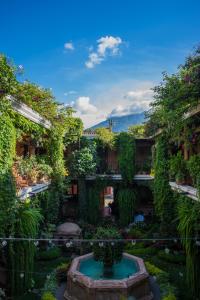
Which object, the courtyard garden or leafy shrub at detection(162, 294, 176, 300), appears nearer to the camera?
the courtyard garden

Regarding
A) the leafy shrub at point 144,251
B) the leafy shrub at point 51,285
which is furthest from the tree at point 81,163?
the leafy shrub at point 51,285

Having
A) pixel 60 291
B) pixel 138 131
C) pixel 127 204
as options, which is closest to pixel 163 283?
pixel 60 291

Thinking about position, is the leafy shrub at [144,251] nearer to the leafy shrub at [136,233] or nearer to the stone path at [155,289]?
the leafy shrub at [136,233]

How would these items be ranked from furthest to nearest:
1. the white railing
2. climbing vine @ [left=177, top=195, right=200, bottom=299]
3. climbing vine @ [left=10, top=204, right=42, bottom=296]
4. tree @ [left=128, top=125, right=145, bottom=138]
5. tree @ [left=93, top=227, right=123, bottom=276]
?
tree @ [left=128, top=125, right=145, bottom=138]
tree @ [left=93, top=227, right=123, bottom=276]
the white railing
climbing vine @ [left=10, top=204, right=42, bottom=296]
climbing vine @ [left=177, top=195, right=200, bottom=299]

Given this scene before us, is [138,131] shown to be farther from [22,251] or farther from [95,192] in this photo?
[22,251]

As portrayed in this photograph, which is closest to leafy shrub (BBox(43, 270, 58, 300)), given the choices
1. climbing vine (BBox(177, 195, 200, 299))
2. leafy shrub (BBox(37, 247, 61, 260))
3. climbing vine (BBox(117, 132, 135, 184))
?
leafy shrub (BBox(37, 247, 61, 260))

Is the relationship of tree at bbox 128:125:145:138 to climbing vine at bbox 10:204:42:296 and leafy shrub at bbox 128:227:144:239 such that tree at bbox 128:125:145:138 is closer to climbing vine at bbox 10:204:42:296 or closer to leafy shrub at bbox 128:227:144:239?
leafy shrub at bbox 128:227:144:239

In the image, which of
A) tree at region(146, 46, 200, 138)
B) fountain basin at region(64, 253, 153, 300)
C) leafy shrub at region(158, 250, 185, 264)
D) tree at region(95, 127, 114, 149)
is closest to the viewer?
tree at region(146, 46, 200, 138)

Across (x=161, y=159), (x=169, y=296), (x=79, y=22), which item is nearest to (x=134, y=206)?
(x=161, y=159)

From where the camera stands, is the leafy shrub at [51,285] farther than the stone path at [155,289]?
Yes

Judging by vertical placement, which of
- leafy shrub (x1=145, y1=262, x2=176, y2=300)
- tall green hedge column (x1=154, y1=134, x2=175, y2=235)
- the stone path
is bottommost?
the stone path

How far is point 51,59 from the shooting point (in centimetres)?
1110

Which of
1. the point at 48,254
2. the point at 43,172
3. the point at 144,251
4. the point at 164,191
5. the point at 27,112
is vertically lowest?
the point at 144,251

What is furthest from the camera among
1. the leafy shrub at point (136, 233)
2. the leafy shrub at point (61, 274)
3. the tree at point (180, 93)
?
the leafy shrub at point (136, 233)
